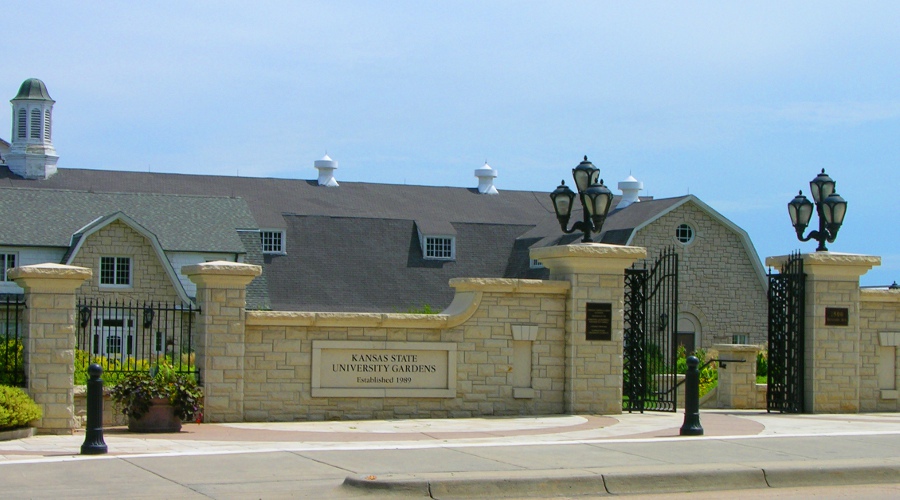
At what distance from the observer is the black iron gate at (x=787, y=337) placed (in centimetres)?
2045

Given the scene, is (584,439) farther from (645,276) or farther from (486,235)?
(486,235)

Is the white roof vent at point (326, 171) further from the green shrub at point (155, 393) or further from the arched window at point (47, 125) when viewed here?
the green shrub at point (155, 393)

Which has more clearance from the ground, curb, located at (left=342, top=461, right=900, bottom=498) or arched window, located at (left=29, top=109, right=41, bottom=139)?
arched window, located at (left=29, top=109, right=41, bottom=139)

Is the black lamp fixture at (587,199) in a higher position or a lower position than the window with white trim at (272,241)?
lower

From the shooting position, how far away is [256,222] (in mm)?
50375

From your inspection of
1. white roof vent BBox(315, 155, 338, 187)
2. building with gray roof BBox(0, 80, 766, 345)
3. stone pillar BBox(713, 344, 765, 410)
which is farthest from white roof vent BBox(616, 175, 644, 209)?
stone pillar BBox(713, 344, 765, 410)

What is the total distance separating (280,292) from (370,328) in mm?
31070

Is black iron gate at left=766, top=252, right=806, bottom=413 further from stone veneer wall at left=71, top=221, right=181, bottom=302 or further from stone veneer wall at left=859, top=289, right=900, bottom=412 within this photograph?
stone veneer wall at left=71, top=221, right=181, bottom=302

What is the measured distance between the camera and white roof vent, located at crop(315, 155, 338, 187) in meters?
56.7

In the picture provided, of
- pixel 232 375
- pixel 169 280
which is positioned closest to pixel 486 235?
pixel 169 280

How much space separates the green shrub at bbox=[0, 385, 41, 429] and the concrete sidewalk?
281 millimetres

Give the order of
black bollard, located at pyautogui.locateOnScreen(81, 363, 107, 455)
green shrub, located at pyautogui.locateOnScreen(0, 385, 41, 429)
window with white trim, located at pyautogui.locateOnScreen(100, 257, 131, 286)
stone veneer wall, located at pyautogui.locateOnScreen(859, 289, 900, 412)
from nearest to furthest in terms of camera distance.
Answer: black bollard, located at pyautogui.locateOnScreen(81, 363, 107, 455) → green shrub, located at pyautogui.locateOnScreen(0, 385, 41, 429) → stone veneer wall, located at pyautogui.locateOnScreen(859, 289, 900, 412) → window with white trim, located at pyautogui.locateOnScreen(100, 257, 131, 286)

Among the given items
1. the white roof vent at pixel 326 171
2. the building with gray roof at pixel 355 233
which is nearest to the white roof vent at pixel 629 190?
the building with gray roof at pixel 355 233

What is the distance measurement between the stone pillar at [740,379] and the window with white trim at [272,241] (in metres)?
30.8
